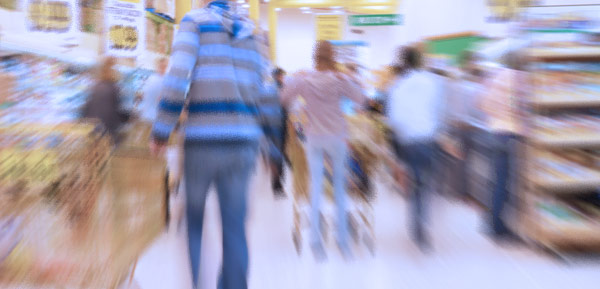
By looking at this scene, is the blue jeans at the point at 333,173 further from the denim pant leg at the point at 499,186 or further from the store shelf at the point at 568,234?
the store shelf at the point at 568,234

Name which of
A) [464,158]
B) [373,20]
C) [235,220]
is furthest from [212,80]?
[373,20]

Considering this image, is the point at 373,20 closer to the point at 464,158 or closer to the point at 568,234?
the point at 464,158

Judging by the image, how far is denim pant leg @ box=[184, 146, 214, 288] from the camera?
6.86 feet

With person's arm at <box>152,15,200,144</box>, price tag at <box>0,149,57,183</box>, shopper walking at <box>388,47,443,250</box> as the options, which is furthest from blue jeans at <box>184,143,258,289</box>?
shopper walking at <box>388,47,443,250</box>

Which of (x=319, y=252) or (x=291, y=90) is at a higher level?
(x=291, y=90)

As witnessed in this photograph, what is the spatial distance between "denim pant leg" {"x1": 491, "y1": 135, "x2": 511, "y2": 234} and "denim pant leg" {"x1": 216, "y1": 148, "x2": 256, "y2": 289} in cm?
246

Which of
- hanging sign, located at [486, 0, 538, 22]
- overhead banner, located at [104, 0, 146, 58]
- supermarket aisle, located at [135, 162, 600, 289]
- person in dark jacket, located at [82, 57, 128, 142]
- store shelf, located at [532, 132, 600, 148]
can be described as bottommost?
supermarket aisle, located at [135, 162, 600, 289]

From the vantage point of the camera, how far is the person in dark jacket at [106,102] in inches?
167

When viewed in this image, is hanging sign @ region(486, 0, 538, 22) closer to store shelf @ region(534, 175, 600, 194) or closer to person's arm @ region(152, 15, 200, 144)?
store shelf @ region(534, 175, 600, 194)

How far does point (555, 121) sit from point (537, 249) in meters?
0.99

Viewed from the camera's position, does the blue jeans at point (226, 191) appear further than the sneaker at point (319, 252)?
No

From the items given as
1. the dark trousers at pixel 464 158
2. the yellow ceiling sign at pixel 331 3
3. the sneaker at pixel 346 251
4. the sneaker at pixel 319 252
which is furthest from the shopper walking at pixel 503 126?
the yellow ceiling sign at pixel 331 3

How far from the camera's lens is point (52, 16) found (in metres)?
4.39

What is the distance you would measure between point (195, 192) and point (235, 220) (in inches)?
8.0
